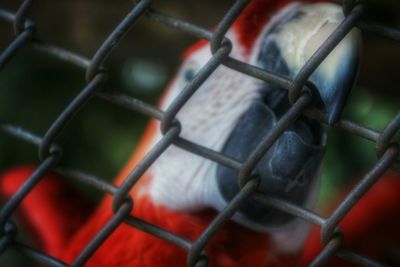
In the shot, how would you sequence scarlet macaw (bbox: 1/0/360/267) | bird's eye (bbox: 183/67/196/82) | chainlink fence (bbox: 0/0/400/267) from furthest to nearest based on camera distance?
bird's eye (bbox: 183/67/196/82), scarlet macaw (bbox: 1/0/360/267), chainlink fence (bbox: 0/0/400/267)

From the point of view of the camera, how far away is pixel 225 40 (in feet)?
2.17

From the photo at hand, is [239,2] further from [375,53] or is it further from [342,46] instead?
[375,53]

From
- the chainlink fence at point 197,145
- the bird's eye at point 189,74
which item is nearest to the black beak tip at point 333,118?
the chainlink fence at point 197,145

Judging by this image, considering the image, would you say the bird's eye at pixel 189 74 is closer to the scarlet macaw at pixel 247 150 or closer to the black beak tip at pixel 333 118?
the scarlet macaw at pixel 247 150

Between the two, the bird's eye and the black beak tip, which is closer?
the black beak tip

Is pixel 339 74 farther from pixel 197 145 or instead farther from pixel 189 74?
pixel 189 74

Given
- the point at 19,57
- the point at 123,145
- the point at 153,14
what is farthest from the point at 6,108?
the point at 153,14

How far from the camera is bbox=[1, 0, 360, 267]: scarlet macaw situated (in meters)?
0.77

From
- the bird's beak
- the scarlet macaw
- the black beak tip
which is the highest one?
the bird's beak

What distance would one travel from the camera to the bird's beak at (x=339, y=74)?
26.0 inches

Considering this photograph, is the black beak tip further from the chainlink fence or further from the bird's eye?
the bird's eye

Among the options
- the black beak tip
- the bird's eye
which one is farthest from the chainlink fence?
the bird's eye

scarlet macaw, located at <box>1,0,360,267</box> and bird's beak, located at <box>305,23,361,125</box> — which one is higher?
bird's beak, located at <box>305,23,361,125</box>

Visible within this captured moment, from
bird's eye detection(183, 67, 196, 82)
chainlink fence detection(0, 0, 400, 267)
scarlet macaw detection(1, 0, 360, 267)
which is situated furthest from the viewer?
bird's eye detection(183, 67, 196, 82)
